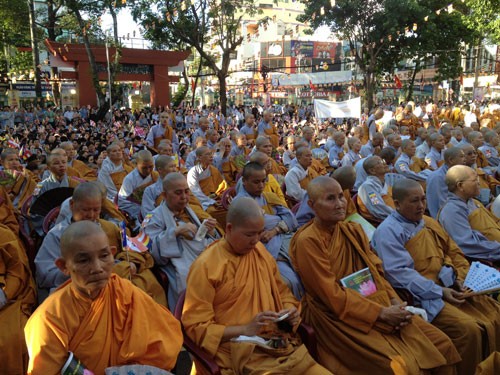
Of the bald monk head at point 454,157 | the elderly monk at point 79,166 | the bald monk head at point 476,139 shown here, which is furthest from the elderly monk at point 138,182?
the bald monk head at point 476,139

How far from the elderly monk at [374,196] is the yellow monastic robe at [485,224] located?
3.08 ft

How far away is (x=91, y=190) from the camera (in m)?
3.94

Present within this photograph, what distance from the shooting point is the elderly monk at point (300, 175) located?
6730mm

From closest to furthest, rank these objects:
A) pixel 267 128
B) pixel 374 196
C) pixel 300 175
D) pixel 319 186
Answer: pixel 319 186, pixel 374 196, pixel 300 175, pixel 267 128

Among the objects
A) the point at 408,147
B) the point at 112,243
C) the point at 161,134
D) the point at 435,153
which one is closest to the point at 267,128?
the point at 161,134

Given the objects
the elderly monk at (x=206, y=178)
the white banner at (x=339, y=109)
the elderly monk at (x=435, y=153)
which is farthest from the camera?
the white banner at (x=339, y=109)

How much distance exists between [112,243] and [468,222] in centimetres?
337

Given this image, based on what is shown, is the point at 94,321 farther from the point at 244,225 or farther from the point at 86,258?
the point at 244,225

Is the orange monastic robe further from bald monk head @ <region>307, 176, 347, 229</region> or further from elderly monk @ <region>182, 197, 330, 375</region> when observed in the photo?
bald monk head @ <region>307, 176, 347, 229</region>

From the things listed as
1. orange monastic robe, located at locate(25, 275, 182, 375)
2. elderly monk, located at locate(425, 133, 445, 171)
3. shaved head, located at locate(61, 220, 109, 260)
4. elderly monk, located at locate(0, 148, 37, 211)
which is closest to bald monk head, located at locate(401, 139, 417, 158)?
elderly monk, located at locate(425, 133, 445, 171)

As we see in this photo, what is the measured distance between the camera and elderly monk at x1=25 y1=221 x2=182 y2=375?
2422mm

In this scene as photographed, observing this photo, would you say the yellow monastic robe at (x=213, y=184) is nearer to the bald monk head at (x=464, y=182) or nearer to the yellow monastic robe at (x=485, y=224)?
the bald monk head at (x=464, y=182)

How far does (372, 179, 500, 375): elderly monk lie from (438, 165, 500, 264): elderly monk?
0.38 m

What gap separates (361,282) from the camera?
10.9 feet
